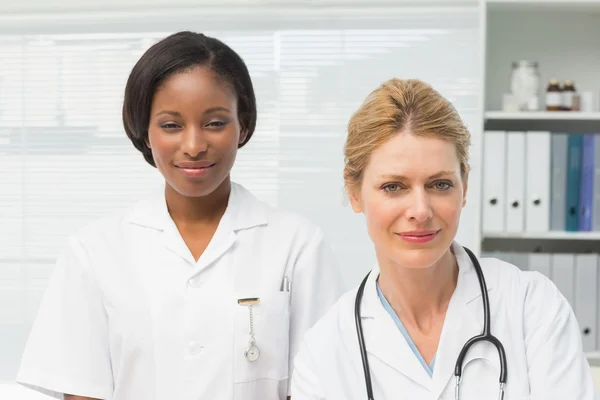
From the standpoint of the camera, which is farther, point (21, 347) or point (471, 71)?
point (21, 347)

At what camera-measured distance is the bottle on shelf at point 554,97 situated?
2.82m

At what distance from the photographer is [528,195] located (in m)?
2.78

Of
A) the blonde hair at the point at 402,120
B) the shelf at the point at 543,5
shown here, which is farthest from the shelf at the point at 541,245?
the blonde hair at the point at 402,120

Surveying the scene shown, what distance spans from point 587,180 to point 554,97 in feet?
1.11

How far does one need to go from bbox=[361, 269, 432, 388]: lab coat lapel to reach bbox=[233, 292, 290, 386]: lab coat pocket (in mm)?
198

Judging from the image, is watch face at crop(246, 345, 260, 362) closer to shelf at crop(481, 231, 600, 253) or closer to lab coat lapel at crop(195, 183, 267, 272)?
lab coat lapel at crop(195, 183, 267, 272)

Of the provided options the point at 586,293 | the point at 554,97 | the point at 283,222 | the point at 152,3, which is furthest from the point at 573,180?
the point at 152,3

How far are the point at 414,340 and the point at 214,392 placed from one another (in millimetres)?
402

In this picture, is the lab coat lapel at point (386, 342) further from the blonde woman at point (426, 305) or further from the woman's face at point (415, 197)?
the woman's face at point (415, 197)

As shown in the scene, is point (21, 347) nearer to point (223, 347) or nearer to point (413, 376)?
point (223, 347)

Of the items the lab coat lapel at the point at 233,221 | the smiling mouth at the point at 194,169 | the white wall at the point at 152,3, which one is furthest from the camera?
the white wall at the point at 152,3

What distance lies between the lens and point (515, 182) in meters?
2.77

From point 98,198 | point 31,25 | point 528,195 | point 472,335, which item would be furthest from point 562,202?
point 31,25

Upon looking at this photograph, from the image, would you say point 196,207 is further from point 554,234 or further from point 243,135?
point 554,234
